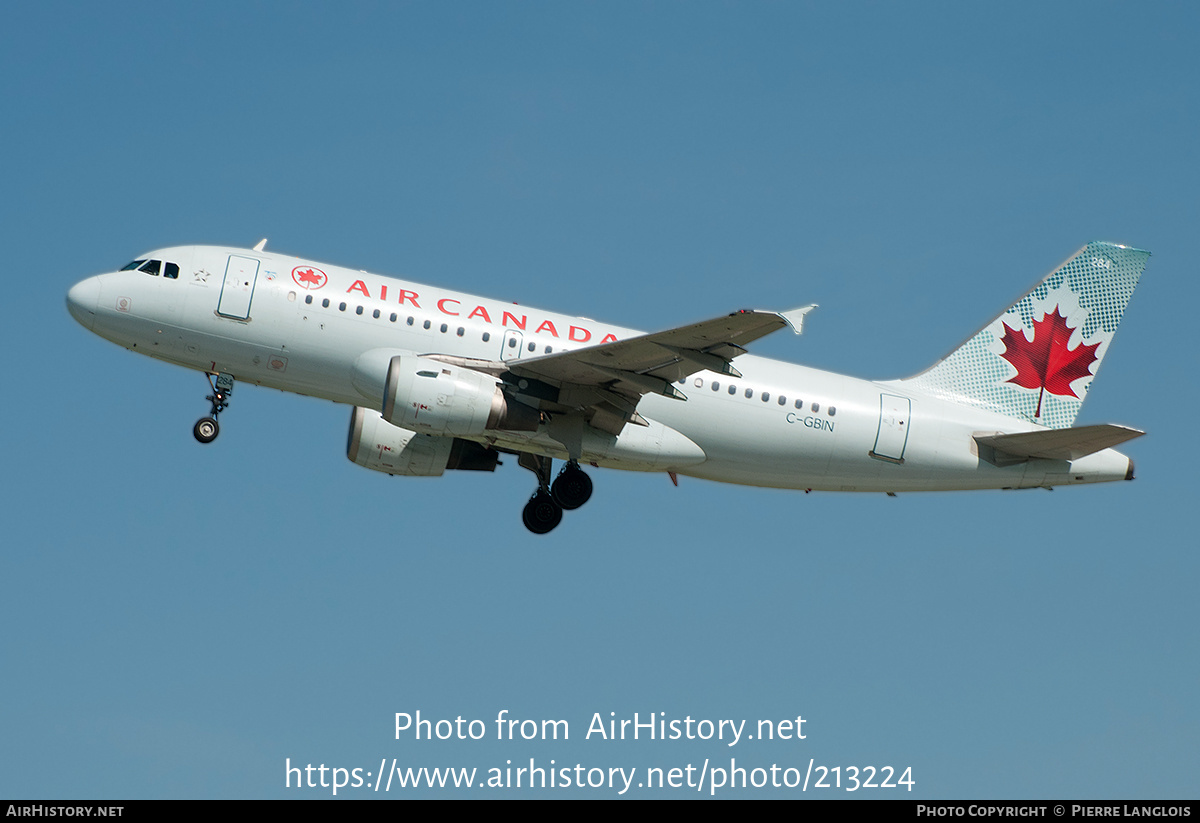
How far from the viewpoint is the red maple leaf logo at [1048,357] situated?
34812 mm

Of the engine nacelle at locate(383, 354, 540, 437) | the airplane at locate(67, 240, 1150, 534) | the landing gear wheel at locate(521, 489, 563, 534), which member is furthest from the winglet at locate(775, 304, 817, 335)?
the landing gear wheel at locate(521, 489, 563, 534)

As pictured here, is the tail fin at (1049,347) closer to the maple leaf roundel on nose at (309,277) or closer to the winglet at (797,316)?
the winglet at (797,316)

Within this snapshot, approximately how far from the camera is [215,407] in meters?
30.9

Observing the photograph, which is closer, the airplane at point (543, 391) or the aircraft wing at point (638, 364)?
the aircraft wing at point (638, 364)

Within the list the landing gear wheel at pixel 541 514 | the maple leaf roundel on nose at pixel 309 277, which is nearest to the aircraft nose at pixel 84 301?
the maple leaf roundel on nose at pixel 309 277

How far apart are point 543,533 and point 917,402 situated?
9.69 m

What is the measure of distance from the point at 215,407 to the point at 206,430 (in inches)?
22.5

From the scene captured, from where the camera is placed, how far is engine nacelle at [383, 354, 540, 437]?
93.7 ft

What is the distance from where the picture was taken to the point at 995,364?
34750 mm

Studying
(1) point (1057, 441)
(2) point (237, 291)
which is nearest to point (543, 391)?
(2) point (237, 291)

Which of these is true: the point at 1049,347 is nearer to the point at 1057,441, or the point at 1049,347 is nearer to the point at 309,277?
the point at 1057,441

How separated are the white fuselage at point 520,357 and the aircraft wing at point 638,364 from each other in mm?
1011

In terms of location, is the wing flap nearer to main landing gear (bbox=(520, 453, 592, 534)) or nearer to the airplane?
the airplane

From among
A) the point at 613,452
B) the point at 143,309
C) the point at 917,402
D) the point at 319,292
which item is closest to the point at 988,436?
the point at 917,402
